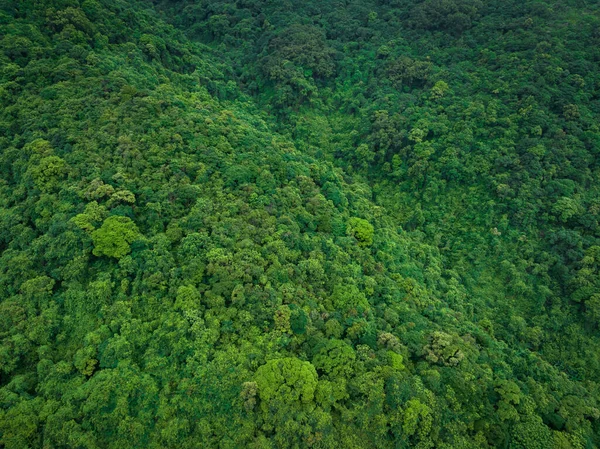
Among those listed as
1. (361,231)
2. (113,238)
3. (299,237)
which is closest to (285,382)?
(299,237)

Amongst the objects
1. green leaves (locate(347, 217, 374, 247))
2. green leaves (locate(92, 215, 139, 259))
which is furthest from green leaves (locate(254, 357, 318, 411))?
green leaves (locate(347, 217, 374, 247))

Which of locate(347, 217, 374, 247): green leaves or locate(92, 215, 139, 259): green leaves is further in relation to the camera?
locate(347, 217, 374, 247): green leaves

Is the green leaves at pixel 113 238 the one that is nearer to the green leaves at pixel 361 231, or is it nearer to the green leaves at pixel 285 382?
the green leaves at pixel 285 382

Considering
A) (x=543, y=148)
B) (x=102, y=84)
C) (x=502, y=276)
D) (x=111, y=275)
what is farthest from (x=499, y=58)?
(x=111, y=275)

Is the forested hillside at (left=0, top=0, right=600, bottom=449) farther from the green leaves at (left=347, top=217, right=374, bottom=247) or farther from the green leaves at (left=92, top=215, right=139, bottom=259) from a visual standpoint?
the green leaves at (left=347, top=217, right=374, bottom=247)

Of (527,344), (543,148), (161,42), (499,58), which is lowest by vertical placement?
(527,344)

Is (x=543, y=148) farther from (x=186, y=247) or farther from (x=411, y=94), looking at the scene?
(x=186, y=247)
